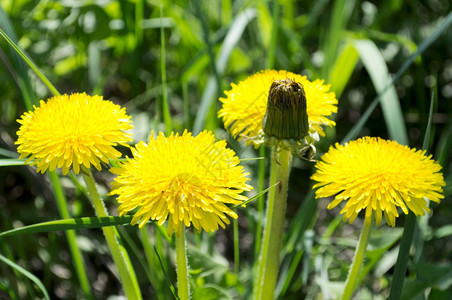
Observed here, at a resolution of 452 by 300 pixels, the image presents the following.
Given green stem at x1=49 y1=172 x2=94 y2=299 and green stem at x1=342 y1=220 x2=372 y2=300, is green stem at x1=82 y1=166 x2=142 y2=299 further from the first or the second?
green stem at x1=342 y1=220 x2=372 y2=300

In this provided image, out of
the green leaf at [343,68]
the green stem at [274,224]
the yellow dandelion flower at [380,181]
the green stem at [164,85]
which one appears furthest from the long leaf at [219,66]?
the yellow dandelion flower at [380,181]

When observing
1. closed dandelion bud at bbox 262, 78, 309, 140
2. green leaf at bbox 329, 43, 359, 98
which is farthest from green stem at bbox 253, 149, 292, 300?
green leaf at bbox 329, 43, 359, 98

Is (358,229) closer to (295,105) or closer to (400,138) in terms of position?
(400,138)

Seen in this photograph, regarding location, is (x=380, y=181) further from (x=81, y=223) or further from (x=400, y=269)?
(x=81, y=223)

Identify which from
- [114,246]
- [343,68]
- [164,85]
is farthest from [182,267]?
[343,68]

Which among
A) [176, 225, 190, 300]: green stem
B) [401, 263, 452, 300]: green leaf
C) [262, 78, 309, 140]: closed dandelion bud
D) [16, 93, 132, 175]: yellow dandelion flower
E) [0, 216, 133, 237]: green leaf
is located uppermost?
[262, 78, 309, 140]: closed dandelion bud

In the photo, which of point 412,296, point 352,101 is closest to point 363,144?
point 412,296
